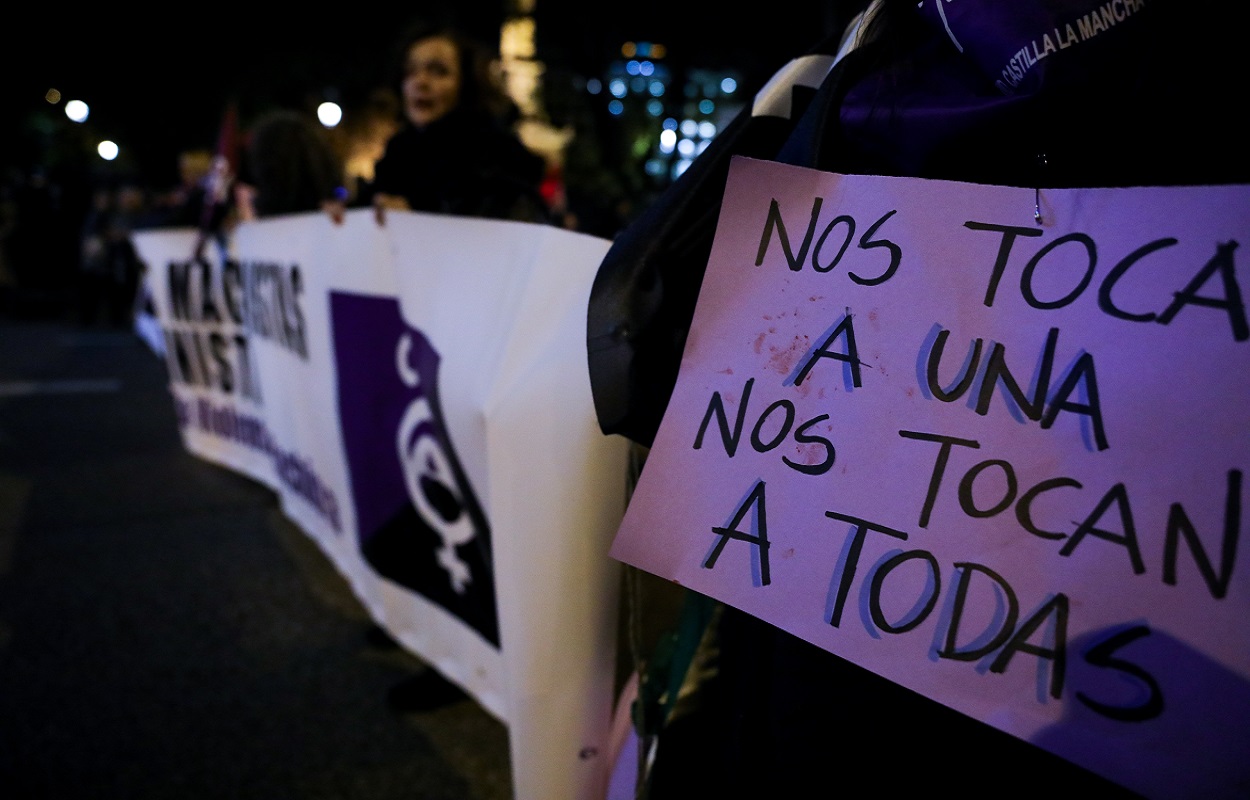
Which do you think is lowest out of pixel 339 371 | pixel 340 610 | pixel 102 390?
pixel 102 390

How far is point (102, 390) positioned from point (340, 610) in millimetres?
4580

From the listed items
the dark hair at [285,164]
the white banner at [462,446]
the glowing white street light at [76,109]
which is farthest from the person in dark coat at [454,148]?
the glowing white street light at [76,109]

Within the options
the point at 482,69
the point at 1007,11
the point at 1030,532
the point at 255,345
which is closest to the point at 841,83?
the point at 1007,11

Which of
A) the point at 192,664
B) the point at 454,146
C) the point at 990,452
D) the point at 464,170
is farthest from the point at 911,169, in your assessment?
the point at 192,664

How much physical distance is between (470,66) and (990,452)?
7.40ft

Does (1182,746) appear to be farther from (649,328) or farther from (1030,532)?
(649,328)

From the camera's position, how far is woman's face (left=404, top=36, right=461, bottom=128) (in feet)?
8.38

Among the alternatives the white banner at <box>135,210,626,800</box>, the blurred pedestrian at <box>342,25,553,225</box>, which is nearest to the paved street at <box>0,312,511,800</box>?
the white banner at <box>135,210,626,800</box>

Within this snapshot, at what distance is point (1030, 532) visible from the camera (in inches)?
31.7

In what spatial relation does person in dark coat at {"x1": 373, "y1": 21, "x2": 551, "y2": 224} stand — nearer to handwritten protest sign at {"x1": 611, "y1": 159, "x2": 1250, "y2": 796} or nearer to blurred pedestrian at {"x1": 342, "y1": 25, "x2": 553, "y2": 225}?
blurred pedestrian at {"x1": 342, "y1": 25, "x2": 553, "y2": 225}

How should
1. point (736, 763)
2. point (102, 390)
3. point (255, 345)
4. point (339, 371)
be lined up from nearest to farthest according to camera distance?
point (736, 763) → point (339, 371) → point (255, 345) → point (102, 390)

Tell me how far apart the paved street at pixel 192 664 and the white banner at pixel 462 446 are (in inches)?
6.1

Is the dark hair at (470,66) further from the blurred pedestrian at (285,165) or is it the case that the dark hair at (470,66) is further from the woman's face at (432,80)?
the blurred pedestrian at (285,165)

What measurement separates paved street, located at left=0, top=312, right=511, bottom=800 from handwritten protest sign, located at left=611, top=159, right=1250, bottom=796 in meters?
1.23
